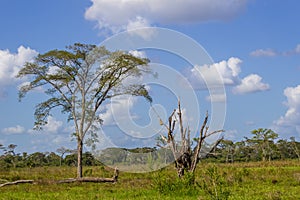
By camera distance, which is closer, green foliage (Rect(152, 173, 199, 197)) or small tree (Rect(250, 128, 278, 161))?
green foliage (Rect(152, 173, 199, 197))

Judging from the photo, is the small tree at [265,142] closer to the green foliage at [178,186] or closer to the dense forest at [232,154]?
the dense forest at [232,154]

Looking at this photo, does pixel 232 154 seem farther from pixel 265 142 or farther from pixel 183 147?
pixel 183 147

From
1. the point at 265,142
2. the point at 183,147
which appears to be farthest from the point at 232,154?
the point at 183,147

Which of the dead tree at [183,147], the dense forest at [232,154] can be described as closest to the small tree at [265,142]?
the dense forest at [232,154]

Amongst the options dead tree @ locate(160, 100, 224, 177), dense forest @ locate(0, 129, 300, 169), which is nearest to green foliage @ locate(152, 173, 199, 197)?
dead tree @ locate(160, 100, 224, 177)

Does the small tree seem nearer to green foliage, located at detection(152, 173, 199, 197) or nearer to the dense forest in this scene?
the dense forest

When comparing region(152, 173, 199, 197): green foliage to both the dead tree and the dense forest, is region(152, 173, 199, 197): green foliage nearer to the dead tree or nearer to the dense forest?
the dead tree

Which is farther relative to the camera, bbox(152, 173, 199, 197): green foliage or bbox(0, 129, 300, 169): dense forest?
bbox(0, 129, 300, 169): dense forest

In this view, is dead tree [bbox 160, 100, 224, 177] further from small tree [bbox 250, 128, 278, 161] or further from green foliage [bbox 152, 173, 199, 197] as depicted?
small tree [bbox 250, 128, 278, 161]

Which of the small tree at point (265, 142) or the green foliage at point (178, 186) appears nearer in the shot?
the green foliage at point (178, 186)

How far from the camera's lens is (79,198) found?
48.1 ft

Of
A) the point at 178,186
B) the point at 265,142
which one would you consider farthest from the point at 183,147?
the point at 265,142

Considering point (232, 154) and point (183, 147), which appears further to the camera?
point (232, 154)

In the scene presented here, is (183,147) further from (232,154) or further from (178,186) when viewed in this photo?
(232,154)
